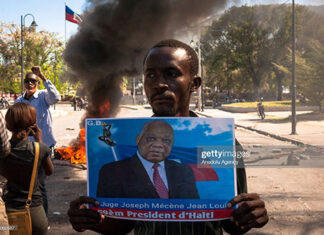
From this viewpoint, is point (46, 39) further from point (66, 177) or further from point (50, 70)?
point (66, 177)

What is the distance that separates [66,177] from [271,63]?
19.8 m

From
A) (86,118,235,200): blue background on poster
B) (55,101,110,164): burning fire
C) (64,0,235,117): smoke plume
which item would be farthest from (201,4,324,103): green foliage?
(86,118,235,200): blue background on poster

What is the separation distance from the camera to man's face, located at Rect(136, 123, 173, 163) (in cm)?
122

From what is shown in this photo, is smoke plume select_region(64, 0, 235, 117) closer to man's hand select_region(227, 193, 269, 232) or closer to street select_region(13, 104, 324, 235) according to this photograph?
street select_region(13, 104, 324, 235)

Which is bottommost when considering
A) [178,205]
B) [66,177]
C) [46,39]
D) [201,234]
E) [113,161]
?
[66,177]

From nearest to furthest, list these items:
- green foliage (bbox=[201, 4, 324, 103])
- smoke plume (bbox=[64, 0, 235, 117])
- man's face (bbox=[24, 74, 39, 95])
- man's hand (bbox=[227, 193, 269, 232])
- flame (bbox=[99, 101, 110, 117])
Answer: man's hand (bbox=[227, 193, 269, 232]), man's face (bbox=[24, 74, 39, 95]), smoke plume (bbox=[64, 0, 235, 117]), flame (bbox=[99, 101, 110, 117]), green foliage (bbox=[201, 4, 324, 103])

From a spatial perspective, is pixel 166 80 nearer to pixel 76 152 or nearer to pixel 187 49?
pixel 187 49

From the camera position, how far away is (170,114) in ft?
4.52

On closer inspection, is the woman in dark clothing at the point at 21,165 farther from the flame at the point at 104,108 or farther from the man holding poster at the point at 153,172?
the flame at the point at 104,108

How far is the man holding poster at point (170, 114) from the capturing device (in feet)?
4.07

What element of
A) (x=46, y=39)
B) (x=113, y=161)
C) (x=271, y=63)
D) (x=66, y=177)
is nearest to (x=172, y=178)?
(x=113, y=161)

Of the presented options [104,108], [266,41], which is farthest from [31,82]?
[266,41]

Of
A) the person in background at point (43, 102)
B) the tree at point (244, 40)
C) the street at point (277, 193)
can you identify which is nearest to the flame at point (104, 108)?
the street at point (277, 193)

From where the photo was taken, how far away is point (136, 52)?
373 inches
